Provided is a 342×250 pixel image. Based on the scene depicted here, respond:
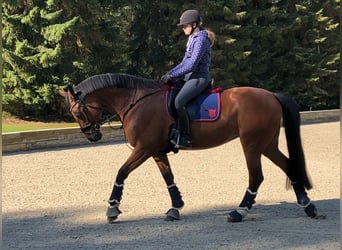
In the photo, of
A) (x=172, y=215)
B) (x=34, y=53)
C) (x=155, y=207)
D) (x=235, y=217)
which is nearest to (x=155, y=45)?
(x=34, y=53)

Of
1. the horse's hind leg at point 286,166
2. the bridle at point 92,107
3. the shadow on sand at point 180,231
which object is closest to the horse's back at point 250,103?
the horse's hind leg at point 286,166

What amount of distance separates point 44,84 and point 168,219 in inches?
474

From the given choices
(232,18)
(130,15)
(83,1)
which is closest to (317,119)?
(232,18)

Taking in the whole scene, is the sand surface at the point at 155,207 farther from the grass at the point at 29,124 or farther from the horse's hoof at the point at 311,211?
the grass at the point at 29,124

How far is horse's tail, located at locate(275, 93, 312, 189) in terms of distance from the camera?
20.7 feet

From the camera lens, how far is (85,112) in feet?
20.4

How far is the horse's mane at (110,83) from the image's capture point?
623 cm

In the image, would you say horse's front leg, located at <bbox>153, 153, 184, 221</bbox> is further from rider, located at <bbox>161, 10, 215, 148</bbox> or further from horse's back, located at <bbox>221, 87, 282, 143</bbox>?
horse's back, located at <bbox>221, 87, 282, 143</bbox>

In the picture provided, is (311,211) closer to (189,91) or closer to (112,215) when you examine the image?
(189,91)

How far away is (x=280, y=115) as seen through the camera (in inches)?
245

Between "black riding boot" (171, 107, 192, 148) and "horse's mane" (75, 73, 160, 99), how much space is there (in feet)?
1.91

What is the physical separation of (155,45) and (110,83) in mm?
14951

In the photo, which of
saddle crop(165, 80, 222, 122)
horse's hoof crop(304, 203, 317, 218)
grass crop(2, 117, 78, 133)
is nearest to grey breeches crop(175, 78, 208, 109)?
saddle crop(165, 80, 222, 122)

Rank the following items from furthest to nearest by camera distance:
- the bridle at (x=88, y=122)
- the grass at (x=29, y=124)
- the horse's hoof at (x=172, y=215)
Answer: the grass at (x=29, y=124) → the bridle at (x=88, y=122) → the horse's hoof at (x=172, y=215)
